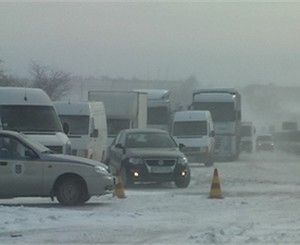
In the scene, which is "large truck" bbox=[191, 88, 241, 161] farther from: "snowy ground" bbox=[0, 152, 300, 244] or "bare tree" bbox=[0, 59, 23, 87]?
"snowy ground" bbox=[0, 152, 300, 244]

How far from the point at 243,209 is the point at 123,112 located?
64.6 feet

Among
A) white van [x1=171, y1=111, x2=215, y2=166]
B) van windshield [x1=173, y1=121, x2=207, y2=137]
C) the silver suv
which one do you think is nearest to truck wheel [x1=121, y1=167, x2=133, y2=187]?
the silver suv

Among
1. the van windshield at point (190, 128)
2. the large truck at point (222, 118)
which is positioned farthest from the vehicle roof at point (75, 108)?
the large truck at point (222, 118)

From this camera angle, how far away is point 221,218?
1432 cm

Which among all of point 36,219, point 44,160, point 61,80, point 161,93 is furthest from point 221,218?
point 61,80

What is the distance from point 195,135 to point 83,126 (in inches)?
418

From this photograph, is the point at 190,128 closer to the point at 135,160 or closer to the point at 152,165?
Answer: the point at 135,160

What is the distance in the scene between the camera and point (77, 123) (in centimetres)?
2997

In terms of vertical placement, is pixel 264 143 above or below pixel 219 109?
below

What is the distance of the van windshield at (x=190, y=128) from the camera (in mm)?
39466

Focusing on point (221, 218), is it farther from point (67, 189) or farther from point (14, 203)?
point (14, 203)

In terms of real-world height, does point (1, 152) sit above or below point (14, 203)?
above

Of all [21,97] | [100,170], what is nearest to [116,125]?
[21,97]

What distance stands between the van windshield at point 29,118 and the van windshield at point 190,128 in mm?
17339
